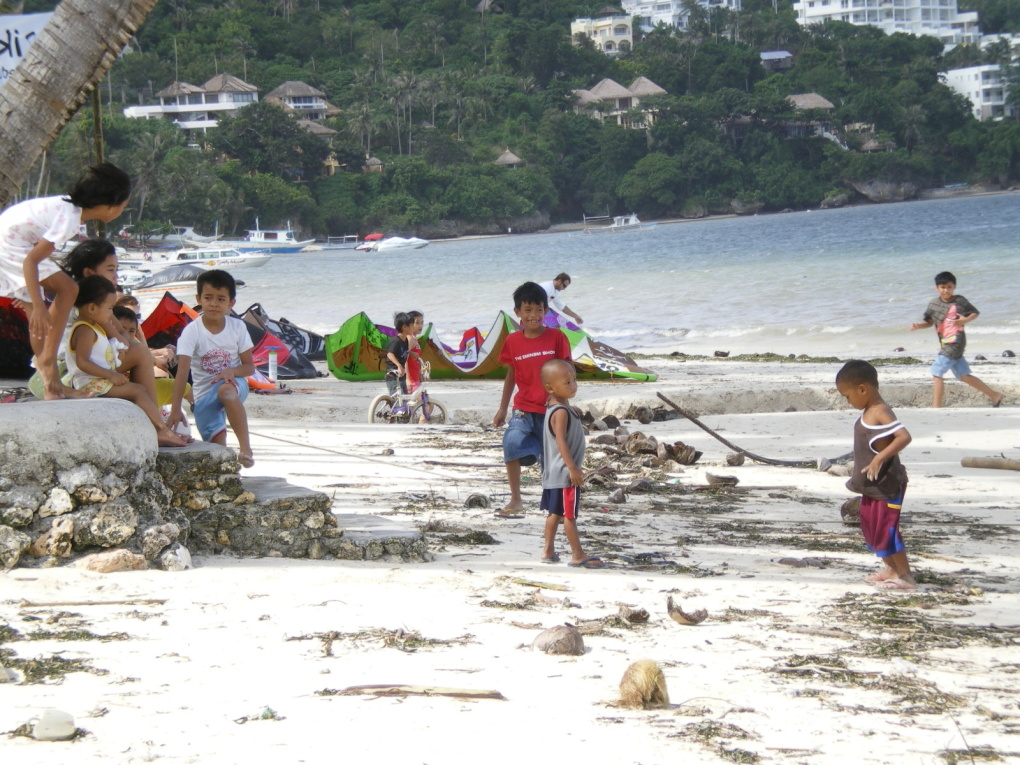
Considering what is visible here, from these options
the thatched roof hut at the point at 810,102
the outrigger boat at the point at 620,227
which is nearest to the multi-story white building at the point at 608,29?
the thatched roof hut at the point at 810,102

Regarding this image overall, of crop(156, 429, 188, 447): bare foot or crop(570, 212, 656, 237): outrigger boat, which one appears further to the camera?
crop(570, 212, 656, 237): outrigger boat

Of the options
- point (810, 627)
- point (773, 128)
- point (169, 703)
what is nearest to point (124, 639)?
point (169, 703)

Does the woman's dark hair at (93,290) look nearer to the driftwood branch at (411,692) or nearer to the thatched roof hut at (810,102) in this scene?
the driftwood branch at (411,692)

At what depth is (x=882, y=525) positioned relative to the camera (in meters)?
4.35

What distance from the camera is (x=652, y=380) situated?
41.8 feet

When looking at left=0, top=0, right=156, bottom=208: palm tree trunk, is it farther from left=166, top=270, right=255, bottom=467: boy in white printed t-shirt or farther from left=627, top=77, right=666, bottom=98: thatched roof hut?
left=627, top=77, right=666, bottom=98: thatched roof hut

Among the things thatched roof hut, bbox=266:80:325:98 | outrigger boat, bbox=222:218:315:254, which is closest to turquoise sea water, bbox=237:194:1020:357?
outrigger boat, bbox=222:218:315:254

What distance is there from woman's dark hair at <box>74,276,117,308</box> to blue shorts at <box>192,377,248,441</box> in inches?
34.2

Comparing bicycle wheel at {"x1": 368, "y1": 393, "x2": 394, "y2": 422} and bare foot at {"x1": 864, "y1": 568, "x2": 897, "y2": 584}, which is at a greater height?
bicycle wheel at {"x1": 368, "y1": 393, "x2": 394, "y2": 422}

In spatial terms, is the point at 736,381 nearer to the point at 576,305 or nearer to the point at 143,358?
the point at 143,358

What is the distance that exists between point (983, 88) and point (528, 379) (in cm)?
11555

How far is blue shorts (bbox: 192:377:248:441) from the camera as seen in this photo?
17.3 ft

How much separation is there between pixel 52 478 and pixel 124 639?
0.75 meters

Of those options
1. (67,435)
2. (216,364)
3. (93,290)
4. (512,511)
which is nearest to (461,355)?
(512,511)
